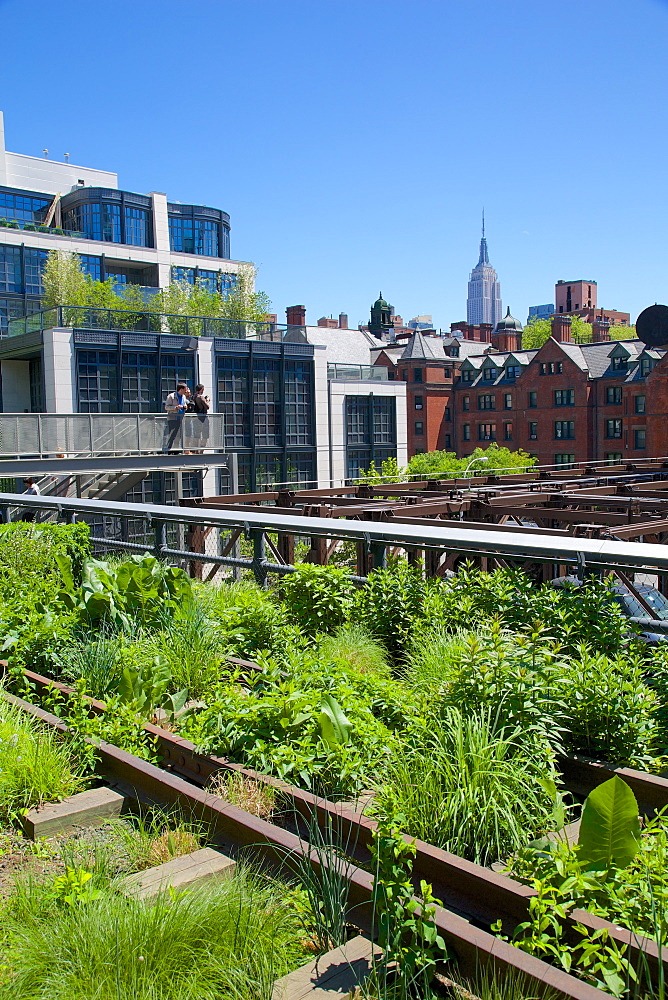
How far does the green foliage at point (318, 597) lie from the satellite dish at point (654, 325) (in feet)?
101

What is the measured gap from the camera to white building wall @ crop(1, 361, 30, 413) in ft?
123

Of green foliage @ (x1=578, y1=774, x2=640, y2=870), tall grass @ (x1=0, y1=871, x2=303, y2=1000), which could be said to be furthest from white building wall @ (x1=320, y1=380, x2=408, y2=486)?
tall grass @ (x1=0, y1=871, x2=303, y2=1000)

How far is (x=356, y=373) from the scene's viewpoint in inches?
1928

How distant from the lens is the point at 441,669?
477 cm

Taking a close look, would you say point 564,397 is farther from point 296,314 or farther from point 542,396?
point 296,314

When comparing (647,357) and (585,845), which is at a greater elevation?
(647,357)

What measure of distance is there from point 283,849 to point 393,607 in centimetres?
305

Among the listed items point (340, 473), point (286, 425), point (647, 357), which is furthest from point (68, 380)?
point (647, 357)

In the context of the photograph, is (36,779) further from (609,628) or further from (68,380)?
(68,380)

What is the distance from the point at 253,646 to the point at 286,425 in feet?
119

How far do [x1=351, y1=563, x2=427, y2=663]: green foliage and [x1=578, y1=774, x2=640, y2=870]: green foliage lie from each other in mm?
3027

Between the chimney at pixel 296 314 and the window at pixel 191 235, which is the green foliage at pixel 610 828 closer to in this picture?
the window at pixel 191 235

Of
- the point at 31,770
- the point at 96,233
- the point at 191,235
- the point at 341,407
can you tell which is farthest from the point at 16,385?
the point at 191,235

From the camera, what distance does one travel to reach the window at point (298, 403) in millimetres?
42219
